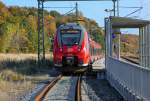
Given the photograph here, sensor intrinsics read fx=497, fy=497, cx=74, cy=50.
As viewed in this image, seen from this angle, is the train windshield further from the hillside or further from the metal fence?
the hillside

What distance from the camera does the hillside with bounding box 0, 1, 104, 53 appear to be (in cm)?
11116

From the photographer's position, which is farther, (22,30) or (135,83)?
(22,30)

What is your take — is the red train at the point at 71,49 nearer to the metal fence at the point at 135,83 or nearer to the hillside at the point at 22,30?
the metal fence at the point at 135,83

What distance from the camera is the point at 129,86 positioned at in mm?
16562

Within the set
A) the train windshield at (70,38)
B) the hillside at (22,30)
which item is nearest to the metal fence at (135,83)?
the train windshield at (70,38)

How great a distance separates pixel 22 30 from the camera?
12494 cm

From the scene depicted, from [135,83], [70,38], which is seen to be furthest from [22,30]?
[135,83]

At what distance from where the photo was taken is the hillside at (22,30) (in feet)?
365

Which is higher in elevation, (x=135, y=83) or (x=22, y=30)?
(x=22, y=30)

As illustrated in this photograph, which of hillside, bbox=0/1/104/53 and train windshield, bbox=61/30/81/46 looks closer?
train windshield, bbox=61/30/81/46

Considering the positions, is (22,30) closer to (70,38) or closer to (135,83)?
(70,38)

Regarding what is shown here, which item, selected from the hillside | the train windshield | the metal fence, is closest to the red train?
the train windshield

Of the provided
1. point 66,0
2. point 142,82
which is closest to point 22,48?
point 66,0

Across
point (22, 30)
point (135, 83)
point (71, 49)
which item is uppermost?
point (22, 30)
